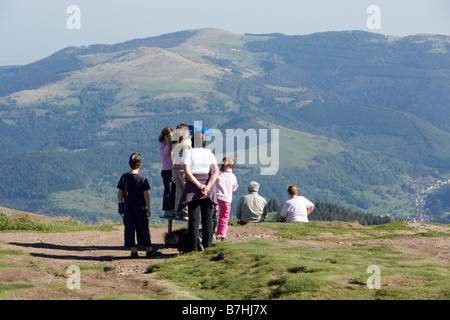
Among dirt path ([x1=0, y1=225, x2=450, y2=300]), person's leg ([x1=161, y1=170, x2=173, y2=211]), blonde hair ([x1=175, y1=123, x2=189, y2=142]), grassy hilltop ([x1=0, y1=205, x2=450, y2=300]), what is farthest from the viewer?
person's leg ([x1=161, y1=170, x2=173, y2=211])

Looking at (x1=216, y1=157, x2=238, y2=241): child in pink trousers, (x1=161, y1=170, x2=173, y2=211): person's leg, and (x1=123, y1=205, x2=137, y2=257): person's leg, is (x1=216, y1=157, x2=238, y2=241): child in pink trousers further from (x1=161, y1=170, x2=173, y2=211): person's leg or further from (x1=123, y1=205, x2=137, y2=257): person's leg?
(x1=123, y1=205, x2=137, y2=257): person's leg

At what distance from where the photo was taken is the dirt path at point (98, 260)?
12.3 meters

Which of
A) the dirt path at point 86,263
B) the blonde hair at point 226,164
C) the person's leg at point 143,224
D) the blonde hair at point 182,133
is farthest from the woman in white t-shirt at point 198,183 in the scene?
the blonde hair at point 226,164

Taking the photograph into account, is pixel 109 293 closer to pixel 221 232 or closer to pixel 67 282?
pixel 67 282

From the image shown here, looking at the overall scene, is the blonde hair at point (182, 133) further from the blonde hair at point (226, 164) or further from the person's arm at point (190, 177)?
the blonde hair at point (226, 164)

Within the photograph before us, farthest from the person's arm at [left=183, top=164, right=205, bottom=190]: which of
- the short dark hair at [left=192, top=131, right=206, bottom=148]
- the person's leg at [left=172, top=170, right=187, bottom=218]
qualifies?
the person's leg at [left=172, top=170, right=187, bottom=218]

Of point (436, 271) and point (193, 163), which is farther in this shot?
point (193, 163)

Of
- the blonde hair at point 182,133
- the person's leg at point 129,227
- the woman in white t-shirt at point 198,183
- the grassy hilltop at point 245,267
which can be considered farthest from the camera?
the person's leg at point 129,227

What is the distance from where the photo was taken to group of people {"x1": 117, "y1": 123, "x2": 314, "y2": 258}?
16.0 m

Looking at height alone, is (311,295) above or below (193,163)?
below

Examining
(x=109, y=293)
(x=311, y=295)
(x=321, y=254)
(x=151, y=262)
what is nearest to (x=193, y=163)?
(x=151, y=262)

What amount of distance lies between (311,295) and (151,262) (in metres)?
6.41

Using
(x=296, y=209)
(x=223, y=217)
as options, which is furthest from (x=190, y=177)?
(x=296, y=209)

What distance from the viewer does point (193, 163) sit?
52.7 ft
